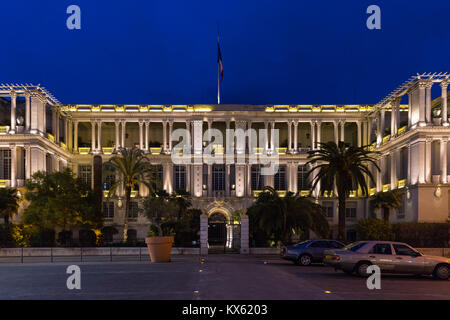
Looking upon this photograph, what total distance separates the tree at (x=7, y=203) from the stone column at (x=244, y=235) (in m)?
24.9

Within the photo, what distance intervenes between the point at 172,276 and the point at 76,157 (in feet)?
177

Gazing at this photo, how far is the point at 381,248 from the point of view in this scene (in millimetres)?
22109

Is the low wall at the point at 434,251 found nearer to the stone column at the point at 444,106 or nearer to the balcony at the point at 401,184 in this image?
the balcony at the point at 401,184

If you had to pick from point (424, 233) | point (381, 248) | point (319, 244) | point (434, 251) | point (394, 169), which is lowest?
point (434, 251)

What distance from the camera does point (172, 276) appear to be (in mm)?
20984

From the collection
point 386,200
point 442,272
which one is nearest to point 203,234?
point 386,200

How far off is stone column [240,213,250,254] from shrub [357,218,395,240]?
36.4ft

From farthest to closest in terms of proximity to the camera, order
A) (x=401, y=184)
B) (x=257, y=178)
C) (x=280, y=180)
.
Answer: (x=280, y=180), (x=257, y=178), (x=401, y=184)

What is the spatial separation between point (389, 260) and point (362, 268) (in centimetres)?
114

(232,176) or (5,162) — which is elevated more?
(5,162)

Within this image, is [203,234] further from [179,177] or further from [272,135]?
[272,135]

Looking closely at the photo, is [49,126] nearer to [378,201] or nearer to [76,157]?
[76,157]

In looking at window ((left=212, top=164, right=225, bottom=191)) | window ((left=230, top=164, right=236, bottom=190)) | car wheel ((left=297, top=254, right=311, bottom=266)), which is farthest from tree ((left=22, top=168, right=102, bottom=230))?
car wheel ((left=297, top=254, right=311, bottom=266))
